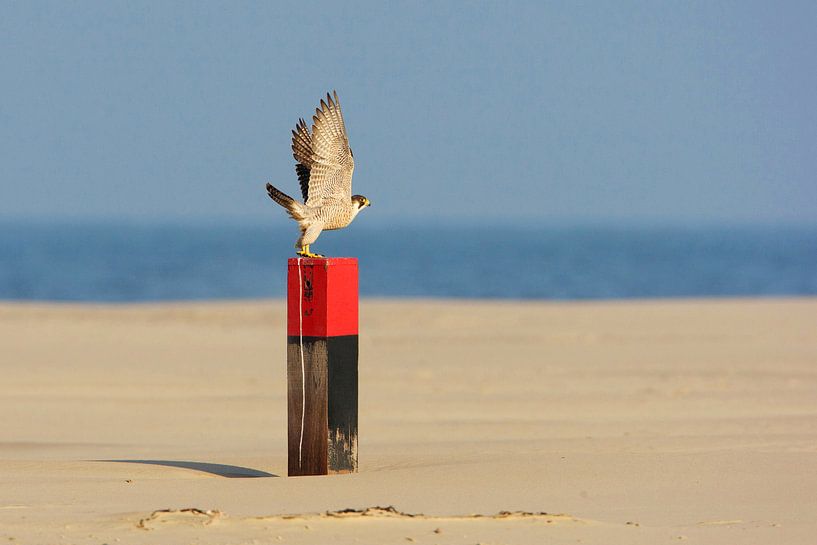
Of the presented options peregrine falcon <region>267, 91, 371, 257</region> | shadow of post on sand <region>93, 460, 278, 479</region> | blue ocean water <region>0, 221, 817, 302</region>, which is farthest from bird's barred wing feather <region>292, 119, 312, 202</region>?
blue ocean water <region>0, 221, 817, 302</region>

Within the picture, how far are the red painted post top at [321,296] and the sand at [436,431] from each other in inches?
35.4

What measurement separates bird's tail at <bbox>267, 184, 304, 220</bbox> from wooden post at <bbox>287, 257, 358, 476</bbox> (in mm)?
285

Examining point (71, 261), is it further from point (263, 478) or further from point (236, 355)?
point (263, 478)

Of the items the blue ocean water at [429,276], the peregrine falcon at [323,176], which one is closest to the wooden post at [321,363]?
the peregrine falcon at [323,176]

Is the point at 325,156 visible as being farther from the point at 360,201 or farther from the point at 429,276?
the point at 429,276

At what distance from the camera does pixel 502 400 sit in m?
13.7

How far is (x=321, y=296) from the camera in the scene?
7.79 metres

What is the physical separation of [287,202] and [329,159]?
46 cm

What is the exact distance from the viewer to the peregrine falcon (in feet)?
26.3

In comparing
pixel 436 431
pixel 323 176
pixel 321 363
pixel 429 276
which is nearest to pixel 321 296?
pixel 321 363

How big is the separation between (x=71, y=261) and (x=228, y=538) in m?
72.1

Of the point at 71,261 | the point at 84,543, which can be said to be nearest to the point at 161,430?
the point at 84,543

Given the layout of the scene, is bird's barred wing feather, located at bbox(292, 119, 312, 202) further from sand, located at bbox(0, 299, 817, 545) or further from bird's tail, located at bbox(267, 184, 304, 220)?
sand, located at bbox(0, 299, 817, 545)

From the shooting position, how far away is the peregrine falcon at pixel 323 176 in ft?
26.3
